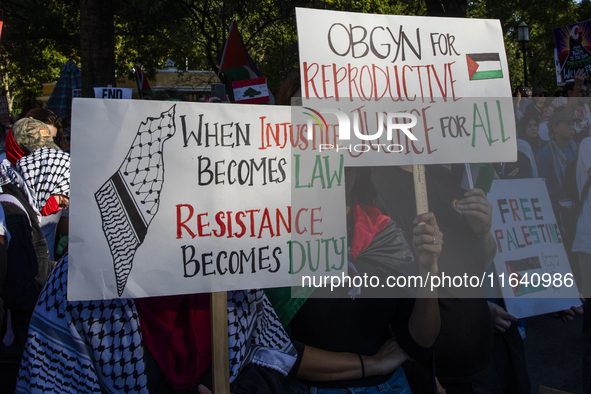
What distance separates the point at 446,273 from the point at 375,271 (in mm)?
352

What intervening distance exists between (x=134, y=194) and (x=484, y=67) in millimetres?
1433

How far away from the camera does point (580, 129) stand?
6.84 m

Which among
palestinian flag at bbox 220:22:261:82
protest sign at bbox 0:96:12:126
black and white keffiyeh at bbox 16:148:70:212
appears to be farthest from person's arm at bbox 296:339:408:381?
protest sign at bbox 0:96:12:126

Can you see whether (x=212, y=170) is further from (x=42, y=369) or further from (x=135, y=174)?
(x=42, y=369)

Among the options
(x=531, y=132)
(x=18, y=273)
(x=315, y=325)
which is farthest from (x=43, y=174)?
(x=531, y=132)

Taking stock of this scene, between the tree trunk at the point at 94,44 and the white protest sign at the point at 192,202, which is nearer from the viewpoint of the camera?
the white protest sign at the point at 192,202

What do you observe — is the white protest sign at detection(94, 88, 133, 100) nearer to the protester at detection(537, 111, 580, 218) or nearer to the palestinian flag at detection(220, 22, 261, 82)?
the palestinian flag at detection(220, 22, 261, 82)

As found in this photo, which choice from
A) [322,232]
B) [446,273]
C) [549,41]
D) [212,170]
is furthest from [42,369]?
[549,41]

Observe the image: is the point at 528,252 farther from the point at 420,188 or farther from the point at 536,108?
the point at 536,108

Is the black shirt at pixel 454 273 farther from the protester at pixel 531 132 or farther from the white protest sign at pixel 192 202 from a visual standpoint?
Result: the protester at pixel 531 132

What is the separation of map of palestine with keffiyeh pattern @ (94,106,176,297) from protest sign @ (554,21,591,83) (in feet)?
24.4

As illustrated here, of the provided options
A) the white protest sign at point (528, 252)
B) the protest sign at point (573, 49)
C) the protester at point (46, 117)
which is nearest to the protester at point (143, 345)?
the white protest sign at point (528, 252)

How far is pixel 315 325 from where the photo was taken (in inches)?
74.4

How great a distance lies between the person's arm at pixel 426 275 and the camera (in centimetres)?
178
